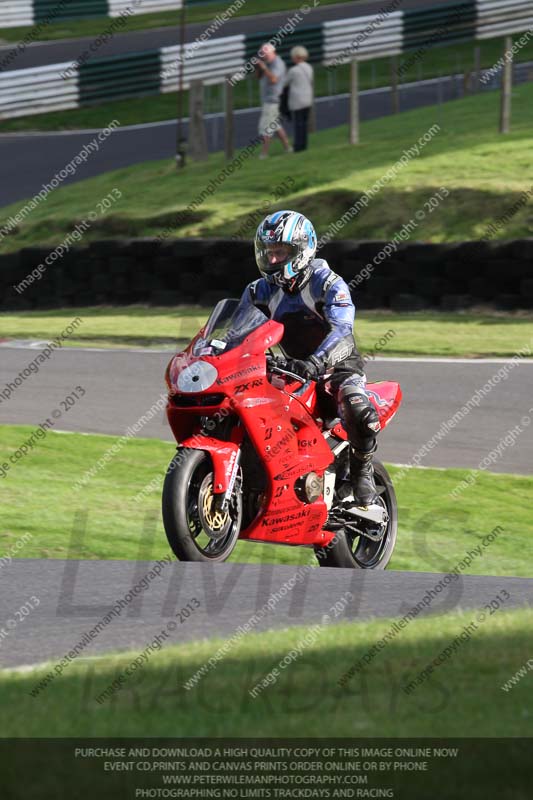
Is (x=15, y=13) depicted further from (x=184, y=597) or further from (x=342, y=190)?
(x=184, y=597)

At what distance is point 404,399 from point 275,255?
5342 mm

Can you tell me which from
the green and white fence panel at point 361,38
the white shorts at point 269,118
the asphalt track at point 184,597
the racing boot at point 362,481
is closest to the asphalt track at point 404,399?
the racing boot at point 362,481

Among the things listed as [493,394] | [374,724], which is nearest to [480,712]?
[374,724]

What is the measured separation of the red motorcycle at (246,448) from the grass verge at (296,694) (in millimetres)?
1283

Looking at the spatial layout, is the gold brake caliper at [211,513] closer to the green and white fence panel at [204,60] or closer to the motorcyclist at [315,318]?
the motorcyclist at [315,318]

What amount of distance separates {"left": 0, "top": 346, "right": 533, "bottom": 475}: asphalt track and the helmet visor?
11.8ft

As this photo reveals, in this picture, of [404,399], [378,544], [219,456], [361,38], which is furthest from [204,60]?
[219,456]

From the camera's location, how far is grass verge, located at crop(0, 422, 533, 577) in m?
7.89

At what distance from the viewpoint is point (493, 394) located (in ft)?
40.7

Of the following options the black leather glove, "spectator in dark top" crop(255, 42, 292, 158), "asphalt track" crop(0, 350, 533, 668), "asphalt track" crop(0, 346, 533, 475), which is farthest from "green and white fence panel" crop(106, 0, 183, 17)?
the black leather glove

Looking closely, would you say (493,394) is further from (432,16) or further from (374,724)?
(432,16)

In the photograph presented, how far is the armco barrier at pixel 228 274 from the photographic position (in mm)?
15930

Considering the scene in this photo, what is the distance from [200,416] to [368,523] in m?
1.25

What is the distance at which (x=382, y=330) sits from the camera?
15.7 metres
